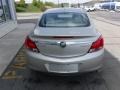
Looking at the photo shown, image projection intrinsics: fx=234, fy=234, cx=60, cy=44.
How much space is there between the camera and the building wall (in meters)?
12.3

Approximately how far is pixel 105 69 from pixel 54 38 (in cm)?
209

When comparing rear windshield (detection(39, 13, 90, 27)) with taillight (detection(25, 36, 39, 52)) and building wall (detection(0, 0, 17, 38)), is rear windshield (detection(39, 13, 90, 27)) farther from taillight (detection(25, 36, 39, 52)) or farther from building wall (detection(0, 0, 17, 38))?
building wall (detection(0, 0, 17, 38))

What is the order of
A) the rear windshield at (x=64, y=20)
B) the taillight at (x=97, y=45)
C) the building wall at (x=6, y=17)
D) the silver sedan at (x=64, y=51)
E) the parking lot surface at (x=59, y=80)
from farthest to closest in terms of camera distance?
the building wall at (x=6, y=17) < the rear windshield at (x=64, y=20) < the parking lot surface at (x=59, y=80) < the taillight at (x=97, y=45) < the silver sedan at (x=64, y=51)

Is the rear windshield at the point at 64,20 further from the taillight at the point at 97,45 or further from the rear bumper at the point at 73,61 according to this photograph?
the rear bumper at the point at 73,61

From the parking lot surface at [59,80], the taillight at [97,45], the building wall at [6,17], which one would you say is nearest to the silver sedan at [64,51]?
the taillight at [97,45]

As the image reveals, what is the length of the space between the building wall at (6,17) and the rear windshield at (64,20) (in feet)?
20.8

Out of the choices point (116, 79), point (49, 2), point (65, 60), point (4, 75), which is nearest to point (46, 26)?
point (65, 60)

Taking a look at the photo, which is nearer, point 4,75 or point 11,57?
point 4,75

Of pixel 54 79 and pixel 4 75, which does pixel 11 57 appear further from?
pixel 54 79

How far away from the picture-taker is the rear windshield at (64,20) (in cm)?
525

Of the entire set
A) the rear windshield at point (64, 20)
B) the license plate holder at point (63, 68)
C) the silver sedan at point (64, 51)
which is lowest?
the license plate holder at point (63, 68)

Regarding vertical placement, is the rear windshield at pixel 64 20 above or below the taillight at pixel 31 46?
above

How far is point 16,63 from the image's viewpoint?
21.9 ft

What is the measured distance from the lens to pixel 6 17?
14398 mm
